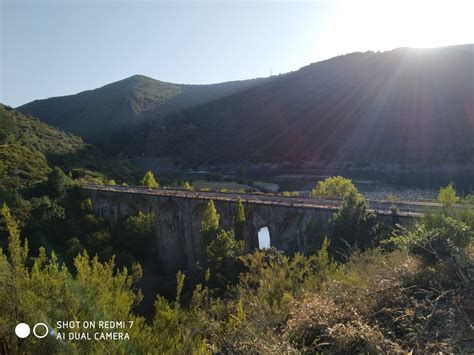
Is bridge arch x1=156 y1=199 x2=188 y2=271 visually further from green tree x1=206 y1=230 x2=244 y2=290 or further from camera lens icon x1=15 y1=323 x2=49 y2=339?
camera lens icon x1=15 y1=323 x2=49 y2=339

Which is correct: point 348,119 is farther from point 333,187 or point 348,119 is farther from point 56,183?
point 56,183

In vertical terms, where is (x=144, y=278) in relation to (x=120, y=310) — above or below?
below

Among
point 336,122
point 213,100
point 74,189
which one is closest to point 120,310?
point 74,189

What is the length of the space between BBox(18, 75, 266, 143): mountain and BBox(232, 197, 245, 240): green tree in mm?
105264

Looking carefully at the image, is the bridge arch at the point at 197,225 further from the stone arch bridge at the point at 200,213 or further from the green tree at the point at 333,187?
the green tree at the point at 333,187

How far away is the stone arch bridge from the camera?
66.3ft

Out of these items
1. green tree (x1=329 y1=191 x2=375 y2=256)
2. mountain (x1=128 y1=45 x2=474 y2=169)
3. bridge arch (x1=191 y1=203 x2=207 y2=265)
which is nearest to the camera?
green tree (x1=329 y1=191 x2=375 y2=256)

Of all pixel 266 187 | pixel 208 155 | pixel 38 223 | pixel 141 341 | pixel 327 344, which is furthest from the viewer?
pixel 208 155

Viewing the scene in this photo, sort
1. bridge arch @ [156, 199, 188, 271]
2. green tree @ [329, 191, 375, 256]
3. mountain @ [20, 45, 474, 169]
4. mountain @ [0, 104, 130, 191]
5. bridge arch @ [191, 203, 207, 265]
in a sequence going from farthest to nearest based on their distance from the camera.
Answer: mountain @ [20, 45, 474, 169] < mountain @ [0, 104, 130, 191] < bridge arch @ [156, 199, 188, 271] < bridge arch @ [191, 203, 207, 265] < green tree @ [329, 191, 375, 256]

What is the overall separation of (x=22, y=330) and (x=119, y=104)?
477 ft

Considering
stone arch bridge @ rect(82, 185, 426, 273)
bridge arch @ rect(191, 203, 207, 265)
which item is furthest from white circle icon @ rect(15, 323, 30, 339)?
bridge arch @ rect(191, 203, 207, 265)

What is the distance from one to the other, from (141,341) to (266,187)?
63001 millimetres

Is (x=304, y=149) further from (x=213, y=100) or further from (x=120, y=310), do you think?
(x=120, y=310)

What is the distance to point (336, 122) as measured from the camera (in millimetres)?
112125
